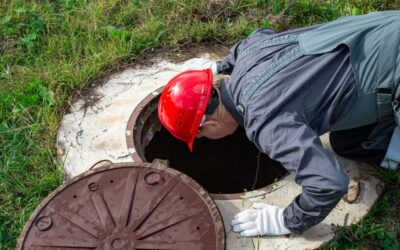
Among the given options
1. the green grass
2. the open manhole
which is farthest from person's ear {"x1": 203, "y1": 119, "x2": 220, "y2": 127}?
the green grass

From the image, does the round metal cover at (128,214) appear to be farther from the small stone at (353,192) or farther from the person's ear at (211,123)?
the small stone at (353,192)

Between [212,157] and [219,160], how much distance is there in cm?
6

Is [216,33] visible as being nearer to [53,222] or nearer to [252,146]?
[252,146]

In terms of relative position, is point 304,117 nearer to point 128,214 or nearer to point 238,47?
point 238,47

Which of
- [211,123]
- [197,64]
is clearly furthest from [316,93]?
[197,64]

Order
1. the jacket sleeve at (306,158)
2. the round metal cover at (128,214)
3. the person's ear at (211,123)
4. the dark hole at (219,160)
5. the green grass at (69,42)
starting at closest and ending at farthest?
the jacket sleeve at (306,158), the round metal cover at (128,214), the person's ear at (211,123), the green grass at (69,42), the dark hole at (219,160)

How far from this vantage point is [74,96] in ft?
11.5

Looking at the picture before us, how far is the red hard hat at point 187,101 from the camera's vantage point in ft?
8.75

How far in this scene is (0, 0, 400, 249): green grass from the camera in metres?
3.17

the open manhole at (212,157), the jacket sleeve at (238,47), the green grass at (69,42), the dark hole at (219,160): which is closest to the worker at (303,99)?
the jacket sleeve at (238,47)

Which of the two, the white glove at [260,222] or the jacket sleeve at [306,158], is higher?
the jacket sleeve at [306,158]

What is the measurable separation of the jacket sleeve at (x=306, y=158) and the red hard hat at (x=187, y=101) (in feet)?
1.10

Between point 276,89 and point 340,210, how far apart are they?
0.81 metres

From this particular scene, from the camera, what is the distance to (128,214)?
2.57 metres
